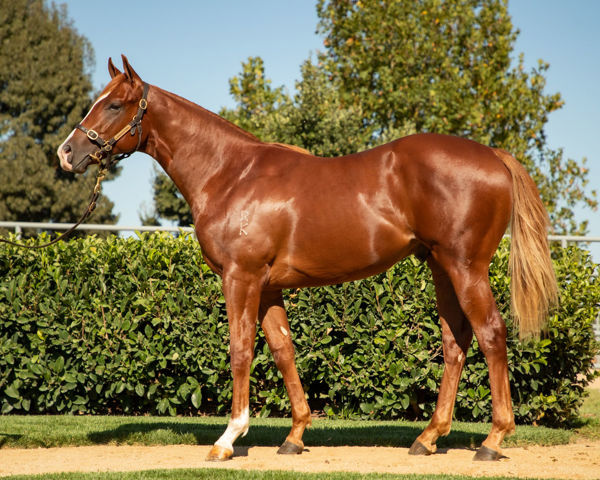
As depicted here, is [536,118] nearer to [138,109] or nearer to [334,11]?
[334,11]

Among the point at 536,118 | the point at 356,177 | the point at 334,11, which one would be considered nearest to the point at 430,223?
the point at 356,177

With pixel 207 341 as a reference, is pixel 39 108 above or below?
above

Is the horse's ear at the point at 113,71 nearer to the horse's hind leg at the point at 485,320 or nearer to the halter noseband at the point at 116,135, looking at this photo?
the halter noseband at the point at 116,135

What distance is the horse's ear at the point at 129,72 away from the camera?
516 cm

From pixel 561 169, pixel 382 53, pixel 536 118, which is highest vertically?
pixel 382 53

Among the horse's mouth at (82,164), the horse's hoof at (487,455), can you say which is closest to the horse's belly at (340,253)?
the horse's hoof at (487,455)

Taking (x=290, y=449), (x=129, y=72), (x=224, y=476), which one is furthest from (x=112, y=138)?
(x=290, y=449)

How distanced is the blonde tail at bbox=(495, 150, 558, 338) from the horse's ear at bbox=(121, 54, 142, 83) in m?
2.97

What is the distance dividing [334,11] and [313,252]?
21.1m

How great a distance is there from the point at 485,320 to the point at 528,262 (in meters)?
0.60

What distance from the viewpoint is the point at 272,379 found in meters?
7.81

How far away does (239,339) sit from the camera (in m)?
5.01

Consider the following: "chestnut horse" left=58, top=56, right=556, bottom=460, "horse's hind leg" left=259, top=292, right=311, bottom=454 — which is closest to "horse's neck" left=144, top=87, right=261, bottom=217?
"chestnut horse" left=58, top=56, right=556, bottom=460

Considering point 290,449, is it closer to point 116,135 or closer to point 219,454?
point 219,454
